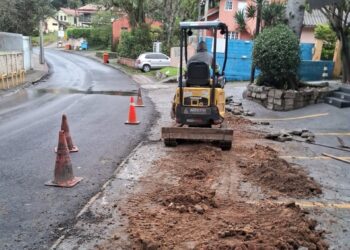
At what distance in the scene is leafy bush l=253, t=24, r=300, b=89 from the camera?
14.4 metres

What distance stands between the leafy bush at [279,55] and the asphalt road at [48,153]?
15.0ft

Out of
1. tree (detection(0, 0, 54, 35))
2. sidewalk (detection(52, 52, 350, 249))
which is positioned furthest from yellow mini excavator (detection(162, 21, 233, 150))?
tree (detection(0, 0, 54, 35))

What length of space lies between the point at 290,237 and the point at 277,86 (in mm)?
11310

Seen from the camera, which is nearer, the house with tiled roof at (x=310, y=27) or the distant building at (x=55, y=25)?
the house with tiled roof at (x=310, y=27)

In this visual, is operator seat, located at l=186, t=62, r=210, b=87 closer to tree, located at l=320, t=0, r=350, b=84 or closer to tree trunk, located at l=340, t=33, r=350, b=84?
tree, located at l=320, t=0, r=350, b=84

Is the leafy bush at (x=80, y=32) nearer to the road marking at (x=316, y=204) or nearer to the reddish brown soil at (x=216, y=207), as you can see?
the reddish brown soil at (x=216, y=207)

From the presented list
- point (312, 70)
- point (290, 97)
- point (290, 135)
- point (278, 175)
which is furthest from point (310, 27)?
point (278, 175)

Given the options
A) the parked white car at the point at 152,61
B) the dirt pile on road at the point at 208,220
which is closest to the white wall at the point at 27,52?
the parked white car at the point at 152,61

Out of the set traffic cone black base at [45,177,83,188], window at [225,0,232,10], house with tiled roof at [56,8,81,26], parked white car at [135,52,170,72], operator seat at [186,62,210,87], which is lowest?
traffic cone black base at [45,177,83,188]

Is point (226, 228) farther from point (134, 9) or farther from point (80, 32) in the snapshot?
point (80, 32)

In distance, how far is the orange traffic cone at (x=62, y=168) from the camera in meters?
6.64

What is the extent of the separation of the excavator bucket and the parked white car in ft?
78.9

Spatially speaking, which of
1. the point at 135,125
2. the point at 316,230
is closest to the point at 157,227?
the point at 316,230

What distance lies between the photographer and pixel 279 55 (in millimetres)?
14391
